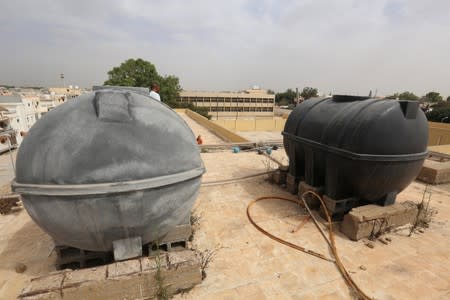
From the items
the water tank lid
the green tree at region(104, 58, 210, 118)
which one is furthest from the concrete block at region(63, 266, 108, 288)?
the green tree at region(104, 58, 210, 118)

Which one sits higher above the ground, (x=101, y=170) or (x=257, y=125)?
(x=101, y=170)

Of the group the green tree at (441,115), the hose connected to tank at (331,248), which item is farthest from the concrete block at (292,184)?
the green tree at (441,115)

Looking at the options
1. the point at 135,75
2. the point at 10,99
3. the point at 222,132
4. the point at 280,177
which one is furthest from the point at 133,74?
the point at 280,177

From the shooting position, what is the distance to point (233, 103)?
55.6m

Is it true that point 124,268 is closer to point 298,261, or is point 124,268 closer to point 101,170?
point 101,170

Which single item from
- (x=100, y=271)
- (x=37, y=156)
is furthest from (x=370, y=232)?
(x=37, y=156)

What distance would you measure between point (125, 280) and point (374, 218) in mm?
3998

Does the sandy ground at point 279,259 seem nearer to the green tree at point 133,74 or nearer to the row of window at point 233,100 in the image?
the green tree at point 133,74

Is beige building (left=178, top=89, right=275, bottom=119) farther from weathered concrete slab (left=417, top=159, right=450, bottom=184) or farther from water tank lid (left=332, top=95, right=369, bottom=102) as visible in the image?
water tank lid (left=332, top=95, right=369, bottom=102)

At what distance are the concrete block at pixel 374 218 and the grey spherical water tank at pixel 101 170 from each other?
10.2ft

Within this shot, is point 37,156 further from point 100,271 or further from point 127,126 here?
point 100,271

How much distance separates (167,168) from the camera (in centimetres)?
246

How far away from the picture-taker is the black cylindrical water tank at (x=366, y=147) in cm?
366

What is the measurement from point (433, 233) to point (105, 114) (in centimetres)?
584
